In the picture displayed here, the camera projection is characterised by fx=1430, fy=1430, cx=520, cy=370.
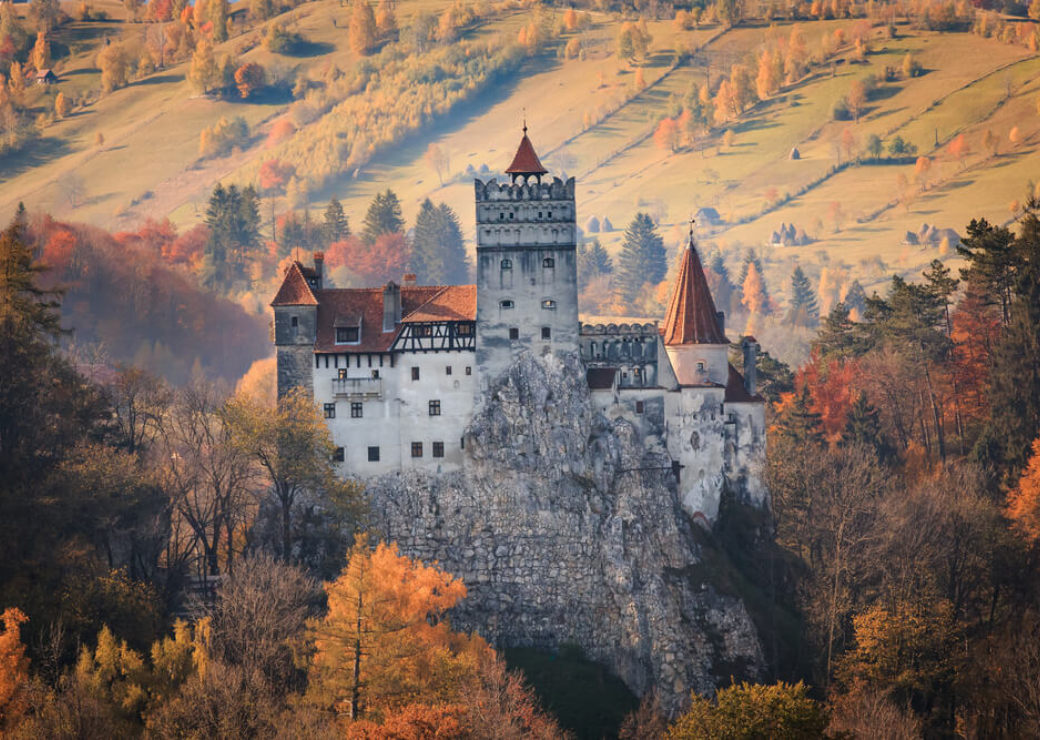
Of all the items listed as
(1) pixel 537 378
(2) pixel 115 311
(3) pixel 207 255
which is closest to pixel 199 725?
(1) pixel 537 378

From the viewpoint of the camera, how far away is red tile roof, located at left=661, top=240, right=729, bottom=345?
8250cm

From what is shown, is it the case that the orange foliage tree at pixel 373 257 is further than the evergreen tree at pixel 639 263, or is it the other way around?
the evergreen tree at pixel 639 263

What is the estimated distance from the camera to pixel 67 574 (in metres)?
67.5

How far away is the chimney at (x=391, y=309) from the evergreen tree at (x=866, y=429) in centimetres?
3503

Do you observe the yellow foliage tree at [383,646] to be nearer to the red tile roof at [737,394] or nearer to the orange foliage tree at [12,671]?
→ the orange foliage tree at [12,671]

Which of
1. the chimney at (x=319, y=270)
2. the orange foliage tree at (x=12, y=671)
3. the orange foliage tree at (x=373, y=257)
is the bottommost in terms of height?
the orange foliage tree at (x=12, y=671)

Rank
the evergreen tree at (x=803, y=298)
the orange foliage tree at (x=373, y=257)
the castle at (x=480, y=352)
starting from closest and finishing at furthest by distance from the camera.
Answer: the castle at (x=480, y=352)
the orange foliage tree at (x=373, y=257)
the evergreen tree at (x=803, y=298)

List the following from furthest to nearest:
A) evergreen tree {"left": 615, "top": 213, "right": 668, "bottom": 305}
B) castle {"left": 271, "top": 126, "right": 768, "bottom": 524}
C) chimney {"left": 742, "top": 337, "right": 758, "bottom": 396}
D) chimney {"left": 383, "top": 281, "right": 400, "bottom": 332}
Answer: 1. evergreen tree {"left": 615, "top": 213, "right": 668, "bottom": 305}
2. chimney {"left": 742, "top": 337, "right": 758, "bottom": 396}
3. chimney {"left": 383, "top": 281, "right": 400, "bottom": 332}
4. castle {"left": 271, "top": 126, "right": 768, "bottom": 524}

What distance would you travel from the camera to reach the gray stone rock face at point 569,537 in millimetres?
77062

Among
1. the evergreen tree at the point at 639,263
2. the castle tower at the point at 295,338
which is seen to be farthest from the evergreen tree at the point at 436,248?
the castle tower at the point at 295,338

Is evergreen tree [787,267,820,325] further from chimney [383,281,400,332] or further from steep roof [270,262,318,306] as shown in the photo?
steep roof [270,262,318,306]

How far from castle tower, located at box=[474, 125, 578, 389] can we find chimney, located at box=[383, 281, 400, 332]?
4.59m

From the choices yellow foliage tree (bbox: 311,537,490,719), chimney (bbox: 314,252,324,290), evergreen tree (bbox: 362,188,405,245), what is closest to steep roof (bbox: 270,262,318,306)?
chimney (bbox: 314,252,324,290)

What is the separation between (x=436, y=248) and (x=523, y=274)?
85877mm
